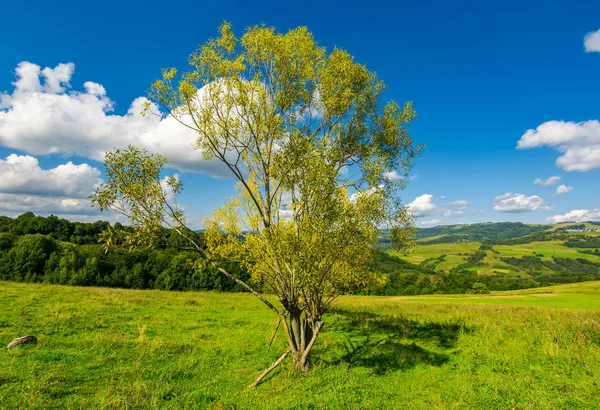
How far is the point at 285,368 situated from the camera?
1428 centimetres

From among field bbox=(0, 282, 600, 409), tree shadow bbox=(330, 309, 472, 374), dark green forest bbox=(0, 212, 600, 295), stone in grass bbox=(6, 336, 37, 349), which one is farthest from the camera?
dark green forest bbox=(0, 212, 600, 295)

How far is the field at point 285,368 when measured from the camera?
10633 millimetres

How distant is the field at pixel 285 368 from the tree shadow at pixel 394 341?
0.07 m

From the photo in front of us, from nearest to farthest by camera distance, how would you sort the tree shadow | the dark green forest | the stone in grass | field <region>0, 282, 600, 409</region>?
field <region>0, 282, 600, 409</region> < the stone in grass < the tree shadow < the dark green forest

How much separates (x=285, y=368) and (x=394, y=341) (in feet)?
25.6

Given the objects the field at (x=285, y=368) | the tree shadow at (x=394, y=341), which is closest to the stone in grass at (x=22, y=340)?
the field at (x=285, y=368)

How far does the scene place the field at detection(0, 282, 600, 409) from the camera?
10633 millimetres

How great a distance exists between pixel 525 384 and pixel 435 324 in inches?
443

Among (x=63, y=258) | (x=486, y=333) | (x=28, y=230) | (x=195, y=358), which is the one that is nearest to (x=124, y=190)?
(x=195, y=358)

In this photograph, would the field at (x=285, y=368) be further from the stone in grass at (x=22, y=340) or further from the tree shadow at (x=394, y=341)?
the stone in grass at (x=22, y=340)

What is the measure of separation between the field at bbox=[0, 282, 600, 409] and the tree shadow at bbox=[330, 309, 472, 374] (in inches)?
2.9

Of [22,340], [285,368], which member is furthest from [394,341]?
[22,340]

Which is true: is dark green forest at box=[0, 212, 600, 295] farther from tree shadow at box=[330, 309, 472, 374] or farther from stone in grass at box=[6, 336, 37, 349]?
stone in grass at box=[6, 336, 37, 349]

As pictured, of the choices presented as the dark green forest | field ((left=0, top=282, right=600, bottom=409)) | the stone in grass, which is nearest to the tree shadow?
field ((left=0, top=282, right=600, bottom=409))
